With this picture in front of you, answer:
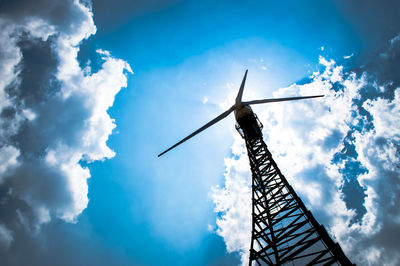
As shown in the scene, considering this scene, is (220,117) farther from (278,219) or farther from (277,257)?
(277,257)

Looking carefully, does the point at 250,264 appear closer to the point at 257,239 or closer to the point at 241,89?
the point at 257,239

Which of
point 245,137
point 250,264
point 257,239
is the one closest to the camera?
point 250,264

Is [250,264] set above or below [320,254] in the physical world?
above

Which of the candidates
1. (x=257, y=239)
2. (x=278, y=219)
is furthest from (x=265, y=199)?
(x=257, y=239)

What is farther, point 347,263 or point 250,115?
point 250,115

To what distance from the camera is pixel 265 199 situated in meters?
9.53

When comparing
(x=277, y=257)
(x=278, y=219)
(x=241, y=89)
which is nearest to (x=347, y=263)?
(x=277, y=257)

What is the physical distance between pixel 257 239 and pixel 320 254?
2.68 m

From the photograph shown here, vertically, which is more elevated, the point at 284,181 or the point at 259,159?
the point at 259,159

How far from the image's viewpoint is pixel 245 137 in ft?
44.1

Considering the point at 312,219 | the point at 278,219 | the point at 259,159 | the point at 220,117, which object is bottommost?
the point at 312,219

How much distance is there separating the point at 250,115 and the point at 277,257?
375 inches

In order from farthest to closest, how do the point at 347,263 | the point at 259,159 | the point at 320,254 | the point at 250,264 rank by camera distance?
the point at 259,159 → the point at 250,264 → the point at 320,254 → the point at 347,263

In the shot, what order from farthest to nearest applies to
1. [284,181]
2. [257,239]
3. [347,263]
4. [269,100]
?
[269,100] < [284,181] < [257,239] < [347,263]
